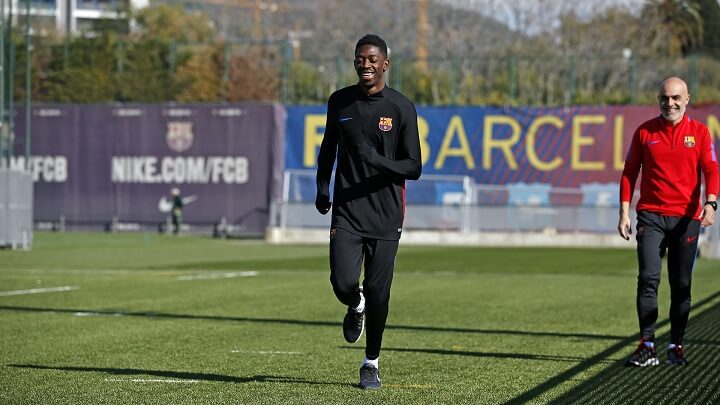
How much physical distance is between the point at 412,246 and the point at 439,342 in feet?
90.4

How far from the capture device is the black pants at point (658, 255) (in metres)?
10.1

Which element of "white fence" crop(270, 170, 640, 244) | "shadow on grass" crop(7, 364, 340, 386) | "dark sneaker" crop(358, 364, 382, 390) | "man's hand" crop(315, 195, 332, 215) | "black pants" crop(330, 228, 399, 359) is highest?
"man's hand" crop(315, 195, 332, 215)

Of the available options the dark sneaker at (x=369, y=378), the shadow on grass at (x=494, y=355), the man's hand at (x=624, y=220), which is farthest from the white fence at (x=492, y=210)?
the dark sneaker at (x=369, y=378)

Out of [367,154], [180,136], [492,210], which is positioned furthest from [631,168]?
[180,136]

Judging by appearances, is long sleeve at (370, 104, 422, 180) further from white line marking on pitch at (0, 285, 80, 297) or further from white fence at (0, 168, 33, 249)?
white fence at (0, 168, 33, 249)

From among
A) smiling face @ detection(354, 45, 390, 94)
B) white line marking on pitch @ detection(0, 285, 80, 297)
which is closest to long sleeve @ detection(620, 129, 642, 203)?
smiling face @ detection(354, 45, 390, 94)

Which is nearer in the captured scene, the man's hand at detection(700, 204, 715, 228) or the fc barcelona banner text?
the man's hand at detection(700, 204, 715, 228)

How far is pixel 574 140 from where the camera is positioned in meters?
45.8

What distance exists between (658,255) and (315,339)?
334 centimetres

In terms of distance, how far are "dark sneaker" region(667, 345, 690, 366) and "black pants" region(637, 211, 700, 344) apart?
0.06 meters

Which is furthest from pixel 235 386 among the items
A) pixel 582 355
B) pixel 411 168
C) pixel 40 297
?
pixel 40 297

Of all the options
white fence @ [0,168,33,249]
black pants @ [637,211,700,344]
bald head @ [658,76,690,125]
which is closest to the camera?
bald head @ [658,76,690,125]

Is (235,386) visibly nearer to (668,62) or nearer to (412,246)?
(412,246)

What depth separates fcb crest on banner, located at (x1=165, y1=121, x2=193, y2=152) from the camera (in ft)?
163
